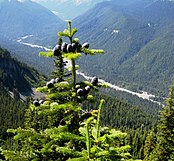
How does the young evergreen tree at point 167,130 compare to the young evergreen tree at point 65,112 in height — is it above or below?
below

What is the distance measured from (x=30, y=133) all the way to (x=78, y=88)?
231 cm

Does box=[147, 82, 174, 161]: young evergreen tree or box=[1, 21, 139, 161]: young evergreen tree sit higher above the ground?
box=[1, 21, 139, 161]: young evergreen tree

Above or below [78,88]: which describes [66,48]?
above

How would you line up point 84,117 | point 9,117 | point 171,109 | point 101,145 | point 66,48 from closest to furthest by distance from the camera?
point 101,145
point 66,48
point 84,117
point 171,109
point 9,117

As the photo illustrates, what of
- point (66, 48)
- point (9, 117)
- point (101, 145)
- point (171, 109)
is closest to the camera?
point (101, 145)

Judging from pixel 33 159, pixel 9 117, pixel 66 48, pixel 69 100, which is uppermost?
pixel 66 48

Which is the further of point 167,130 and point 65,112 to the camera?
point 167,130

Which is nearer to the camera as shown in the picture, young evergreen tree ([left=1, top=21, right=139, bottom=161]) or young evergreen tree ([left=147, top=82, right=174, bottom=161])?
young evergreen tree ([left=1, top=21, right=139, bottom=161])

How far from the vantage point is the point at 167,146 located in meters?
47.8

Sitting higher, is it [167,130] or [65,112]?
[65,112]

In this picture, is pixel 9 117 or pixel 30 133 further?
pixel 9 117

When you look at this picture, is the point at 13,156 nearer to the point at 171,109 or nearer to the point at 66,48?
the point at 66,48

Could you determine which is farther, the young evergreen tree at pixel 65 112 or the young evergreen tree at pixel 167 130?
the young evergreen tree at pixel 167 130

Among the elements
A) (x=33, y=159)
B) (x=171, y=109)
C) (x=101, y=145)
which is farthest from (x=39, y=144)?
(x=171, y=109)
